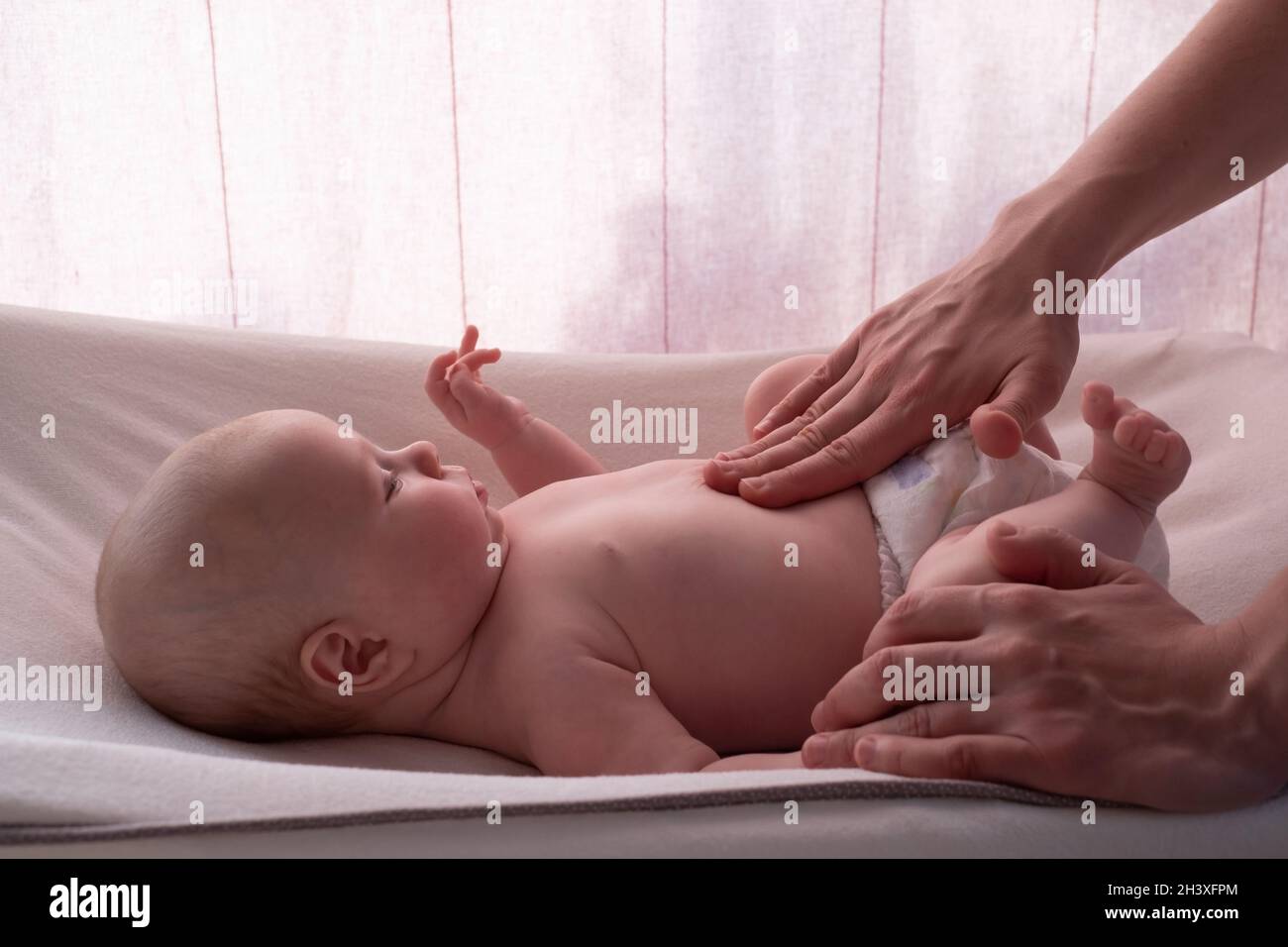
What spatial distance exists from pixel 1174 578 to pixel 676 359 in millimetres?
762

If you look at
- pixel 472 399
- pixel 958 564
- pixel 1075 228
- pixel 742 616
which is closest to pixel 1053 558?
pixel 958 564

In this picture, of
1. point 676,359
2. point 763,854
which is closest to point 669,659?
point 763,854

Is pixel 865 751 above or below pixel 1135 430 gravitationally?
below

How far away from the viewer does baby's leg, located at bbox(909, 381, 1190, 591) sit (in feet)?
3.42

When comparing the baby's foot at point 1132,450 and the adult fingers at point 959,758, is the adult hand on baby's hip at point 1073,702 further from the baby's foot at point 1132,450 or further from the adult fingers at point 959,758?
the baby's foot at point 1132,450

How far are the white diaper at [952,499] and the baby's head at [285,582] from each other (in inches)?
16.4

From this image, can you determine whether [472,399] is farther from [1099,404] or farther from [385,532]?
[1099,404]

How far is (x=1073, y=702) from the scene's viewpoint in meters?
0.87

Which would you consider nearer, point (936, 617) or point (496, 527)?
point (936, 617)

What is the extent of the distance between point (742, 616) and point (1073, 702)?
34 cm

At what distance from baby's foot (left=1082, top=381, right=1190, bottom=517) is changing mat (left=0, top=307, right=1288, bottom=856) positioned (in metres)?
0.23

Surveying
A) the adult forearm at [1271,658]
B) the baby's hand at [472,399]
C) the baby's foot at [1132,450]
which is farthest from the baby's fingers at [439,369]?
the adult forearm at [1271,658]

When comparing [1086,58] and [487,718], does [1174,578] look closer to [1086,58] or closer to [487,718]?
[487,718]

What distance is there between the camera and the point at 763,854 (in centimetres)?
80
